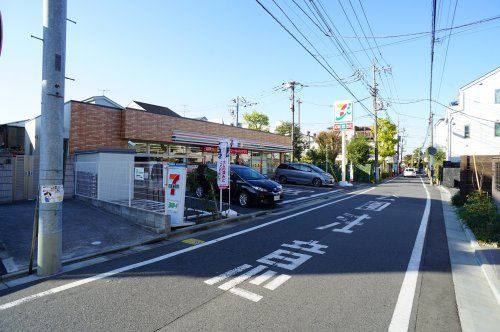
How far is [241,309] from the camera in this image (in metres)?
3.65

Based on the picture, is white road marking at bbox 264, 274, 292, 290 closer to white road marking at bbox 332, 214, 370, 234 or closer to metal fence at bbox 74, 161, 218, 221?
white road marking at bbox 332, 214, 370, 234

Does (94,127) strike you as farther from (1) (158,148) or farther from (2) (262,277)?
(2) (262,277)

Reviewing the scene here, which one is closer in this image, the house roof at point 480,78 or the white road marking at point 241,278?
the white road marking at point 241,278

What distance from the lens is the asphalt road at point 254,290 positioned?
11.2 feet

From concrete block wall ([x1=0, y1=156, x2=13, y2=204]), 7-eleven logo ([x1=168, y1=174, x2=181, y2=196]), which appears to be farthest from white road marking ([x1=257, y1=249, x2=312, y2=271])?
concrete block wall ([x1=0, y1=156, x2=13, y2=204])

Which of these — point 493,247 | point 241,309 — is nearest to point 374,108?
point 493,247

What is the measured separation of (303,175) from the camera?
22.0 meters

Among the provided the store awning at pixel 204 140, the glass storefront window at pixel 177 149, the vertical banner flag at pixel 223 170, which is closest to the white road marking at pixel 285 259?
the vertical banner flag at pixel 223 170

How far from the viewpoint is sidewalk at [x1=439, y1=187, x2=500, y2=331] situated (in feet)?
11.7

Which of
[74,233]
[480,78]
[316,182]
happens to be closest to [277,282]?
[74,233]

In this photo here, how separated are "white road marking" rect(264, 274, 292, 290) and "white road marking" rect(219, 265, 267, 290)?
372mm

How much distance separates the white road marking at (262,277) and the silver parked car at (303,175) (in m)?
17.3

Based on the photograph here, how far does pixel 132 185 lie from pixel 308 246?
500 centimetres

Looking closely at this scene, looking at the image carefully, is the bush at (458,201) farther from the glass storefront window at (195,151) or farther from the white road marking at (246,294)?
the glass storefront window at (195,151)
